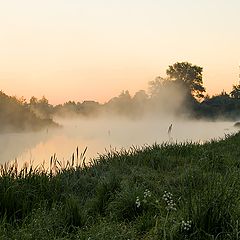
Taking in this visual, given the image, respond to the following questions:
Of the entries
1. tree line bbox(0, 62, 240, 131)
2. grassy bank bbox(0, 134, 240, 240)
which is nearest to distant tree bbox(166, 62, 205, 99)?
tree line bbox(0, 62, 240, 131)

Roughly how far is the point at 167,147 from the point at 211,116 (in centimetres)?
8729

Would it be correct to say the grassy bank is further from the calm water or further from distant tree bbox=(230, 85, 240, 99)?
distant tree bbox=(230, 85, 240, 99)

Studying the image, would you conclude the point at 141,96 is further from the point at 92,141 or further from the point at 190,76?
the point at 92,141

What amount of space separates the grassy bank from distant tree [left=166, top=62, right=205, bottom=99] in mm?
93444

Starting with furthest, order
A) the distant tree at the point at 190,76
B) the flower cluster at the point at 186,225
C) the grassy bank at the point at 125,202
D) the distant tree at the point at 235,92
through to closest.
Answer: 1. the distant tree at the point at 190,76
2. the distant tree at the point at 235,92
3. the grassy bank at the point at 125,202
4. the flower cluster at the point at 186,225

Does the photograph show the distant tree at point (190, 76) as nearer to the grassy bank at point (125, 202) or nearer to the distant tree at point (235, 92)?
the distant tree at point (235, 92)

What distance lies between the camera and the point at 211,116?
97.8 metres

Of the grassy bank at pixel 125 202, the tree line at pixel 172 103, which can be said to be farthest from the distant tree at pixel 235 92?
the grassy bank at pixel 125 202

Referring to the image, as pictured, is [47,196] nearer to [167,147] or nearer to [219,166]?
[219,166]

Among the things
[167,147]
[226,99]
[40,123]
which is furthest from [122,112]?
[167,147]

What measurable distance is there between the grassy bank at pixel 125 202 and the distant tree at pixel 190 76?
93.4 meters

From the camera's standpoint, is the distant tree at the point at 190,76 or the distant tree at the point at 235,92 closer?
the distant tree at the point at 235,92

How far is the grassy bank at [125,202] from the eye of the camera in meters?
5.06

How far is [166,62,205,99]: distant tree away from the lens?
337 ft
